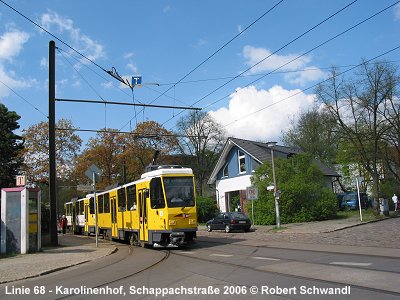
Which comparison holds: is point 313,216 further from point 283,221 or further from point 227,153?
point 227,153

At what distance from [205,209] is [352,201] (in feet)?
53.6

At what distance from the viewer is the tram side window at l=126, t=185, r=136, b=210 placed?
21.5m

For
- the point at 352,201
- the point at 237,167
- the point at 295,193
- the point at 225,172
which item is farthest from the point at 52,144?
the point at 352,201

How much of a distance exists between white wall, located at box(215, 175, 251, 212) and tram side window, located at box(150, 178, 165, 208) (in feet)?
77.8

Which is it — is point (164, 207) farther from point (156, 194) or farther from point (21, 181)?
point (21, 181)

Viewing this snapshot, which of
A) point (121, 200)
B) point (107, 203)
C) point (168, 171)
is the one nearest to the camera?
point (168, 171)

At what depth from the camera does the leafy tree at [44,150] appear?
5056 cm

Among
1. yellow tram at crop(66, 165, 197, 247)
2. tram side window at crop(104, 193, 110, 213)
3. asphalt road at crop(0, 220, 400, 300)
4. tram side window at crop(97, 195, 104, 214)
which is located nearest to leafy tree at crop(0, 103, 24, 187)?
tram side window at crop(97, 195, 104, 214)

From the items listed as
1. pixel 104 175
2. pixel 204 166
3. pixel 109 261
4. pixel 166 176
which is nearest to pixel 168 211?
pixel 166 176

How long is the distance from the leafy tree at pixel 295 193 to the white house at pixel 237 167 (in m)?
6.44

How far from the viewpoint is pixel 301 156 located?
34.3 m

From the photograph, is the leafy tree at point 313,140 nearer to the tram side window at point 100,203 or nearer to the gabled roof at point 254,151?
the gabled roof at point 254,151

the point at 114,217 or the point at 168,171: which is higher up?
the point at 168,171

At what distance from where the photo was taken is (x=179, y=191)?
19047 millimetres
